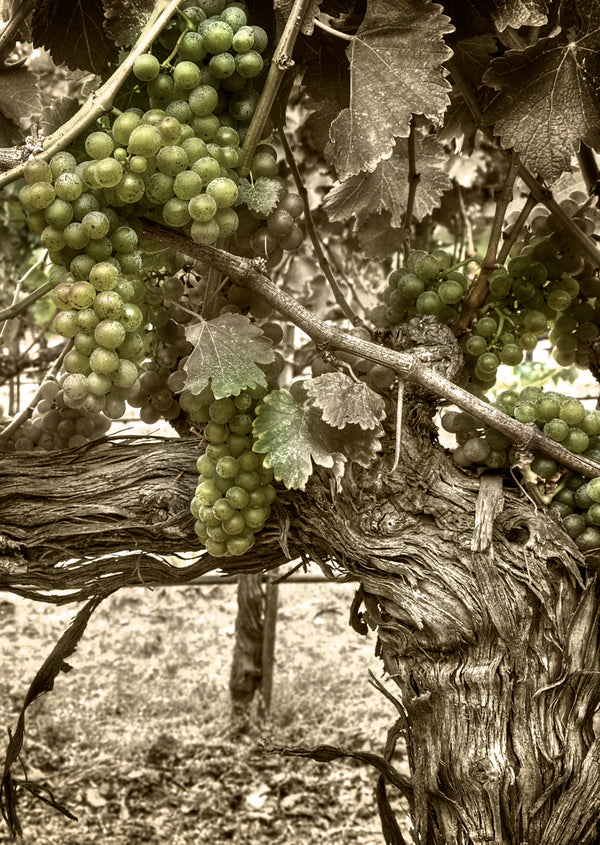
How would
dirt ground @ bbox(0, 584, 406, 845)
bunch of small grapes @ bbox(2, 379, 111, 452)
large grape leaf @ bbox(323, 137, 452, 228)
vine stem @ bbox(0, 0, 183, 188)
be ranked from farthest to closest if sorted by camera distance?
dirt ground @ bbox(0, 584, 406, 845) < bunch of small grapes @ bbox(2, 379, 111, 452) < large grape leaf @ bbox(323, 137, 452, 228) < vine stem @ bbox(0, 0, 183, 188)

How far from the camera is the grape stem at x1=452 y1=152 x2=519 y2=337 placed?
1.04m

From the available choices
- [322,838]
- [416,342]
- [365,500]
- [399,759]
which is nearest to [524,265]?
[416,342]

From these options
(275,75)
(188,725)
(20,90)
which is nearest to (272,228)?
(275,75)

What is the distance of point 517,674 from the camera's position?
0.94 m

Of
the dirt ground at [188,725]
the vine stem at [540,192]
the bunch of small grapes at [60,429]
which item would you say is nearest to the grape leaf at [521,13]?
the vine stem at [540,192]

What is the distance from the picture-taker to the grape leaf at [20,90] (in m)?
1.08

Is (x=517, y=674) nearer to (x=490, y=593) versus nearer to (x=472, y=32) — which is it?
(x=490, y=593)

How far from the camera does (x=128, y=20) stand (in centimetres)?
85

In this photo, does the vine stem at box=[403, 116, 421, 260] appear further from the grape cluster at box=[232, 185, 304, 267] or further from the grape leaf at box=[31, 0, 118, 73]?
the grape leaf at box=[31, 0, 118, 73]

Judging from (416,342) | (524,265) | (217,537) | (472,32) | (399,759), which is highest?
(472,32)

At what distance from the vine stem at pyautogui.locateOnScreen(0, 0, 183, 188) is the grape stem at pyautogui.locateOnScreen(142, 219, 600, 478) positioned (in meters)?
0.12

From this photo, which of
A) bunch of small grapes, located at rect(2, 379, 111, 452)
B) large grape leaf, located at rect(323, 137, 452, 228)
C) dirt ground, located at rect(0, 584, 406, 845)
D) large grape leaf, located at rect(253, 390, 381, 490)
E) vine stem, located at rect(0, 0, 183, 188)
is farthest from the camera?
dirt ground, located at rect(0, 584, 406, 845)

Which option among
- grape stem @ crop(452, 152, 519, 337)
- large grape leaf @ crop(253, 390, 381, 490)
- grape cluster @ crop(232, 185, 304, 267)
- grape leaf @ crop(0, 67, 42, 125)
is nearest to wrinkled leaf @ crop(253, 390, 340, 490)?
large grape leaf @ crop(253, 390, 381, 490)

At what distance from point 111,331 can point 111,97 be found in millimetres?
216
